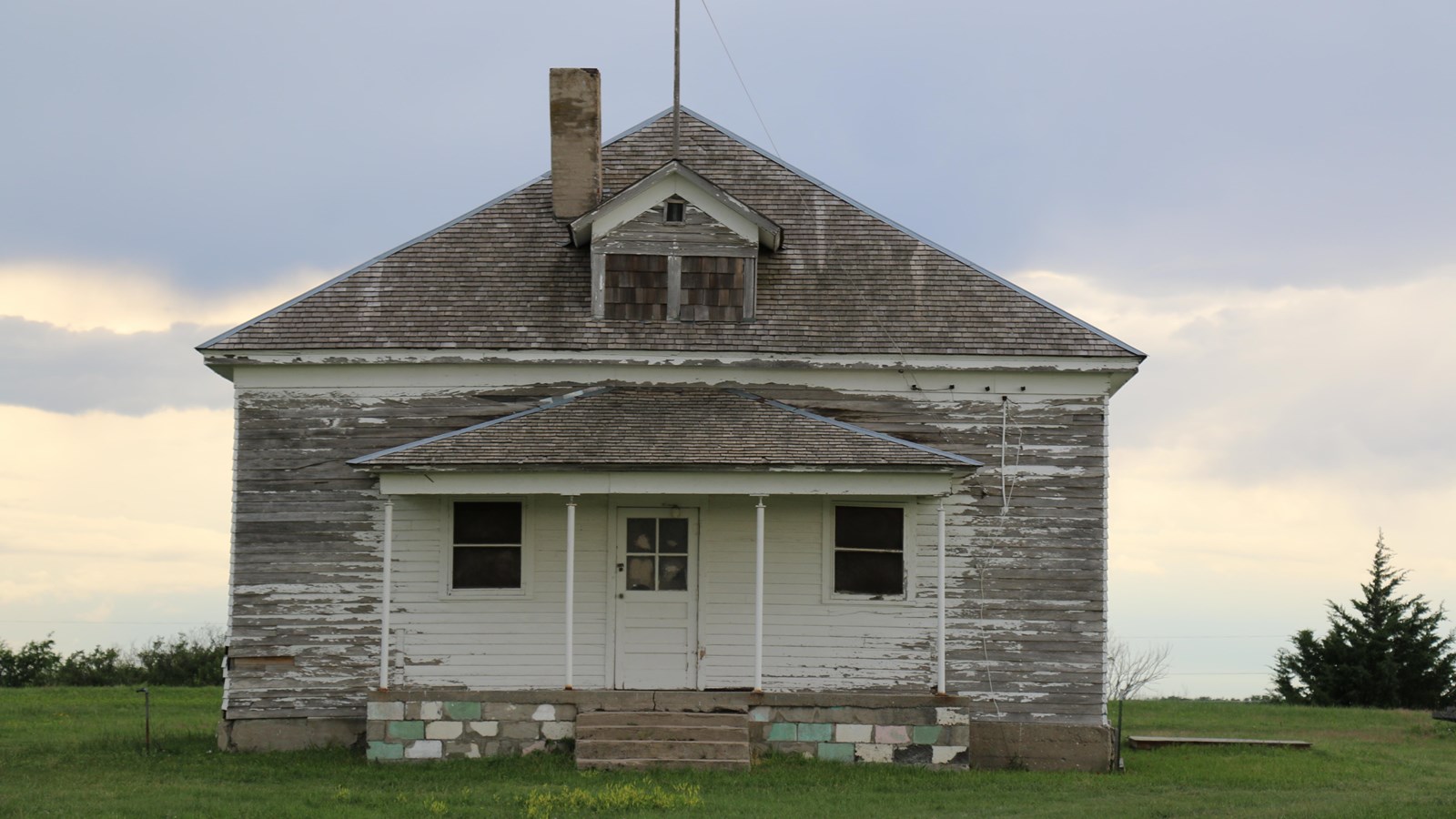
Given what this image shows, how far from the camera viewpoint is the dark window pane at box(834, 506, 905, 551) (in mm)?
18484

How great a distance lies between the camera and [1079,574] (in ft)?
60.8

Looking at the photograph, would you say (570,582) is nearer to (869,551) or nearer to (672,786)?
(672,786)

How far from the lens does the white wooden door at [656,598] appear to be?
59.8ft

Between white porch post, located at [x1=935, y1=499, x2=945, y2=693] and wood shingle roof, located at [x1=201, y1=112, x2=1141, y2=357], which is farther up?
wood shingle roof, located at [x1=201, y1=112, x2=1141, y2=357]

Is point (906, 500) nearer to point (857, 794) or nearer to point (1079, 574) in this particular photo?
point (1079, 574)

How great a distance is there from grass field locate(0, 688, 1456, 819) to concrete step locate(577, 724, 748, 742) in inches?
15.7

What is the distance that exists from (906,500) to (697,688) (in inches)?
133

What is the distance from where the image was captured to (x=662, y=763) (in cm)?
1605

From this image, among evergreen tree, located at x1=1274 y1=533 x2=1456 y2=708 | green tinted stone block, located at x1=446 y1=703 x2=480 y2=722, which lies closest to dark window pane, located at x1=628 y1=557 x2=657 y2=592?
green tinted stone block, located at x1=446 y1=703 x2=480 y2=722

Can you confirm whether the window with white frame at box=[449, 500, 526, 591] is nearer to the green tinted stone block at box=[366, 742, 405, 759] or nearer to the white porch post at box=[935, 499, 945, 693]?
the green tinted stone block at box=[366, 742, 405, 759]

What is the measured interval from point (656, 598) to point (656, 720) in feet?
6.91

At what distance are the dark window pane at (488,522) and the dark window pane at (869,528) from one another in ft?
12.8

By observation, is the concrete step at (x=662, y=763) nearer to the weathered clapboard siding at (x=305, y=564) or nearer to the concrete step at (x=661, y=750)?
the concrete step at (x=661, y=750)

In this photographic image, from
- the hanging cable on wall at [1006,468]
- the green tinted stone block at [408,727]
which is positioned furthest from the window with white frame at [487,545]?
the hanging cable on wall at [1006,468]
